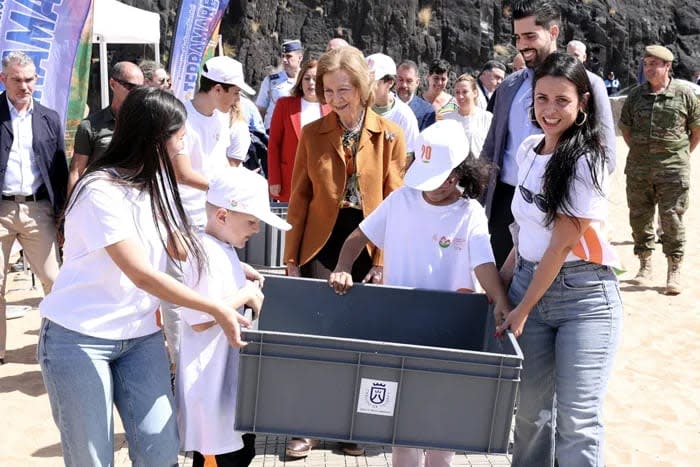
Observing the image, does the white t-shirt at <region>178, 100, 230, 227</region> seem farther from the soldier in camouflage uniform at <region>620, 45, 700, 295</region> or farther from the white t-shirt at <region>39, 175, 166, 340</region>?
the soldier in camouflage uniform at <region>620, 45, 700, 295</region>

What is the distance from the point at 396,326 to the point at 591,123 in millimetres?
959

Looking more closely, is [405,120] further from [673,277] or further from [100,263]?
[673,277]

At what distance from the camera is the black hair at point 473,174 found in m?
3.21

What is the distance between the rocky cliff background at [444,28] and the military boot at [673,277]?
20.9m

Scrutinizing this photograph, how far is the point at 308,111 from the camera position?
5.70m

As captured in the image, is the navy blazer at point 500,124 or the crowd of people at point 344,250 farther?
the navy blazer at point 500,124

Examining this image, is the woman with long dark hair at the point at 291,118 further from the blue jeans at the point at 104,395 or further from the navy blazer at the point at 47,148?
the blue jeans at the point at 104,395

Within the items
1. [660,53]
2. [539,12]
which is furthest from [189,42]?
[539,12]

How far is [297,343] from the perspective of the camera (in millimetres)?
2295

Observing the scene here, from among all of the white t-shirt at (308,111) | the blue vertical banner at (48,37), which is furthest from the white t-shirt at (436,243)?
the blue vertical banner at (48,37)

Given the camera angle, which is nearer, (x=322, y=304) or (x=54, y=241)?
(x=322, y=304)

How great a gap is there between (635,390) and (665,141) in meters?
3.17

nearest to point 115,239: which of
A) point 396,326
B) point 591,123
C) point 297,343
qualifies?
point 297,343

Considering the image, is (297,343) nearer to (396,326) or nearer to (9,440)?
(396,326)
